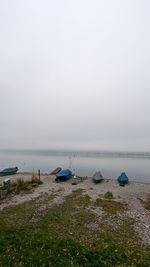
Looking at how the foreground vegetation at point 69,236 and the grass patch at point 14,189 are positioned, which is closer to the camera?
the foreground vegetation at point 69,236

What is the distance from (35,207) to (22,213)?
182cm

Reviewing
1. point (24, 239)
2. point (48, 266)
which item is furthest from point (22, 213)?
point (48, 266)

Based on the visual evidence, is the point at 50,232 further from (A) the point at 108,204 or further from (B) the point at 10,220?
(A) the point at 108,204

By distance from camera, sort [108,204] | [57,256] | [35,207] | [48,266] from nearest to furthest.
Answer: [48,266]
[57,256]
[35,207]
[108,204]

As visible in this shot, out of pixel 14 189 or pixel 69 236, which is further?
pixel 14 189

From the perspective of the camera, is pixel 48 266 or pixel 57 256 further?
pixel 57 256

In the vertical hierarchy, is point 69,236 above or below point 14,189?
below

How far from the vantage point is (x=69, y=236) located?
431 inches

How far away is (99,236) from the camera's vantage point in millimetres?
11133

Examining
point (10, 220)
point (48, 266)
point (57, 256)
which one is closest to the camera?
point (48, 266)

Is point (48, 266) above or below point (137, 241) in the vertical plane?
above

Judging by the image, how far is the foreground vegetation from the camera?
25.7 feet

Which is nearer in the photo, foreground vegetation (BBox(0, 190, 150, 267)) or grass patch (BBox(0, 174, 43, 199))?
foreground vegetation (BBox(0, 190, 150, 267))

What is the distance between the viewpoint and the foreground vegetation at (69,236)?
7832 millimetres
